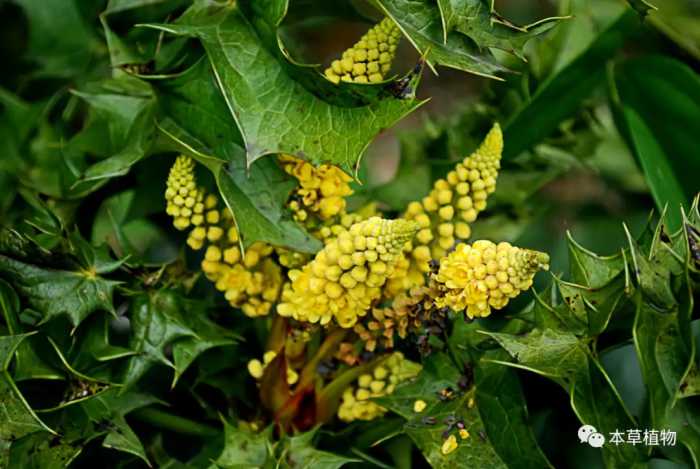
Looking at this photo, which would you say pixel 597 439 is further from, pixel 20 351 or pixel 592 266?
pixel 20 351

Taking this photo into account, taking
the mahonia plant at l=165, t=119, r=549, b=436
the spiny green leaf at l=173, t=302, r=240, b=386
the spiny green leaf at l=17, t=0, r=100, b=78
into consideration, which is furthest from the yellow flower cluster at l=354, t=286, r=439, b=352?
the spiny green leaf at l=17, t=0, r=100, b=78

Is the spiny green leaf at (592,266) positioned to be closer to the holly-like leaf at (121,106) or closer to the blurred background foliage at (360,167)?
the blurred background foliage at (360,167)

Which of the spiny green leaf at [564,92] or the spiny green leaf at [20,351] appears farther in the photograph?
the spiny green leaf at [564,92]

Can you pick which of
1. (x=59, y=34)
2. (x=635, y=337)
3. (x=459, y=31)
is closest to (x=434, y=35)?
(x=459, y=31)

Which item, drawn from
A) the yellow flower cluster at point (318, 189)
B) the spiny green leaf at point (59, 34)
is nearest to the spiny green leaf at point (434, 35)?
the yellow flower cluster at point (318, 189)

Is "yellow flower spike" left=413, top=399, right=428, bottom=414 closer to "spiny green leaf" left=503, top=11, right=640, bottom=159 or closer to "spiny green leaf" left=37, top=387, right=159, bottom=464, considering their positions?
"spiny green leaf" left=37, top=387, right=159, bottom=464
